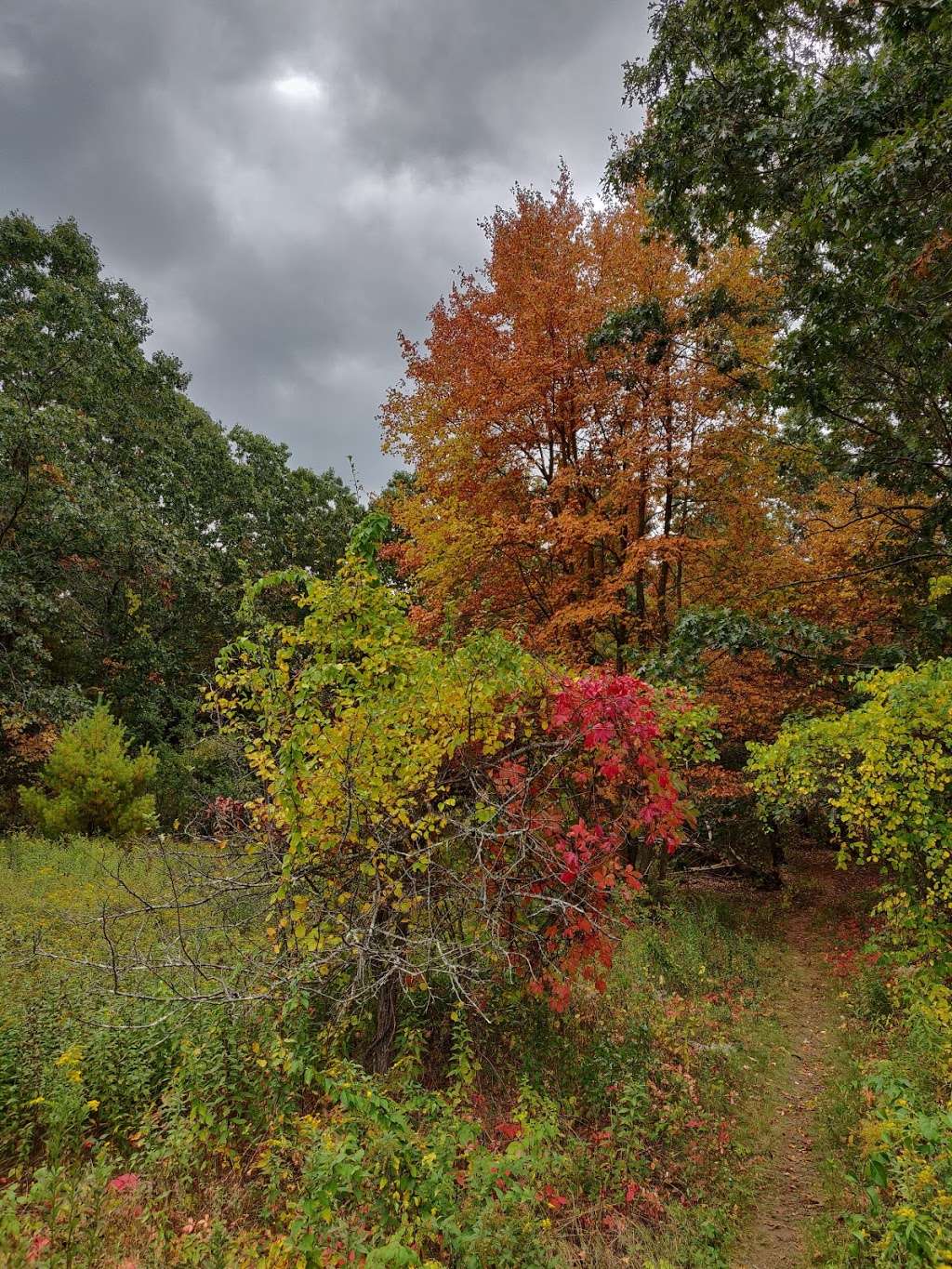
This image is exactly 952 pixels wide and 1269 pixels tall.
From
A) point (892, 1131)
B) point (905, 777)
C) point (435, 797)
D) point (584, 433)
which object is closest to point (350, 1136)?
point (435, 797)

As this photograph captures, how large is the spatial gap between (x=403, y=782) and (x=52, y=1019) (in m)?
3.04

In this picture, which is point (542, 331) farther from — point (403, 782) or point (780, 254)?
point (403, 782)

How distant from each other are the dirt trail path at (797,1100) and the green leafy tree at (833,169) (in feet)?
22.0

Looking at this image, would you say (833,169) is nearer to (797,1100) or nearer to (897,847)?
(897,847)

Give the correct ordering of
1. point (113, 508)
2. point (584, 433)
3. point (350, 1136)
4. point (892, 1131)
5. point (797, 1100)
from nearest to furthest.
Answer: point (350, 1136) → point (892, 1131) → point (797, 1100) → point (584, 433) → point (113, 508)

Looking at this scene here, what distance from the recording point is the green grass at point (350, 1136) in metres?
3.03

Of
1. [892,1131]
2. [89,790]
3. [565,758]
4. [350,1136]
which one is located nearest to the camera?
[350,1136]

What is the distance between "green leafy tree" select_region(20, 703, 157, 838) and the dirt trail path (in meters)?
11.3

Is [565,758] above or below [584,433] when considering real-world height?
below

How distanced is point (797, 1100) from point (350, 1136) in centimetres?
484

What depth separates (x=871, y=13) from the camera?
246 inches

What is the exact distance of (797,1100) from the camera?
5625mm

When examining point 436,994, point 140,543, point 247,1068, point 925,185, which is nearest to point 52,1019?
point 247,1068

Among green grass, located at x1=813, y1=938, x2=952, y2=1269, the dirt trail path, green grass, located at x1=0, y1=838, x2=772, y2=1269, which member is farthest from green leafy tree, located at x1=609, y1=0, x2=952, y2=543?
green grass, located at x1=0, y1=838, x2=772, y2=1269
